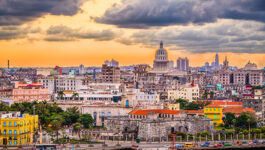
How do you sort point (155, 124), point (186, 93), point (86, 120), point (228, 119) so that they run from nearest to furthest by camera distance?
point (155, 124), point (86, 120), point (228, 119), point (186, 93)

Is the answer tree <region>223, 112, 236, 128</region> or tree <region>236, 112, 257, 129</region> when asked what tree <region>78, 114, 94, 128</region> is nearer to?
tree <region>223, 112, 236, 128</region>

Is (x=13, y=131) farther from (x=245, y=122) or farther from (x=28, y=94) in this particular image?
(x=28, y=94)

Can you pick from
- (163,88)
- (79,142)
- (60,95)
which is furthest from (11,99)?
(163,88)

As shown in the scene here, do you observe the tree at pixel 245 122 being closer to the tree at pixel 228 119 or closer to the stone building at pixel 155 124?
the tree at pixel 228 119

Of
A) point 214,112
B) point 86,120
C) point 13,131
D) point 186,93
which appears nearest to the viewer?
point 13,131

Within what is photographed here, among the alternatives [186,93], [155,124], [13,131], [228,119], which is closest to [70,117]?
[13,131]

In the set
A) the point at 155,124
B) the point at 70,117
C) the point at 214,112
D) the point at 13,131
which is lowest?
the point at 13,131

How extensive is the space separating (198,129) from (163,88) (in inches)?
3671

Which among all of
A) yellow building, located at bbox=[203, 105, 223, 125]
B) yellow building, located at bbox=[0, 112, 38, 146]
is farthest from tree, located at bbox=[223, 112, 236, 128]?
yellow building, located at bbox=[0, 112, 38, 146]

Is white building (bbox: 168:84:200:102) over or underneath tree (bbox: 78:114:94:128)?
over

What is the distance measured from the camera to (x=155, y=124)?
294 feet

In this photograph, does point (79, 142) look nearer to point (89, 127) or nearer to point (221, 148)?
point (89, 127)

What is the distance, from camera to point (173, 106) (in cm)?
11731

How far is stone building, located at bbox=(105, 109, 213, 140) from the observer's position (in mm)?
89562
